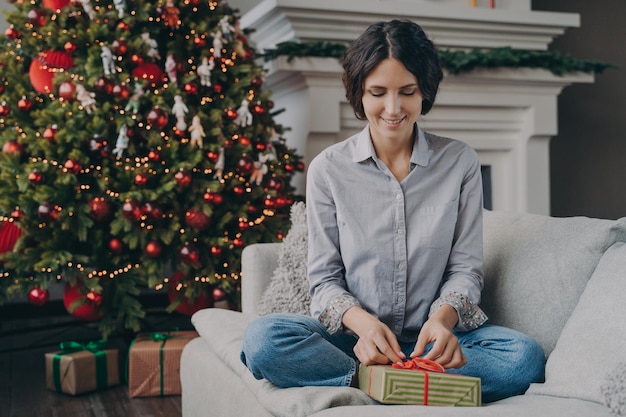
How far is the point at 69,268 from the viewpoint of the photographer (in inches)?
117

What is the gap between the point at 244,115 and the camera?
124 inches

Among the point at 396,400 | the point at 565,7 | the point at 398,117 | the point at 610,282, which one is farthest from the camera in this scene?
the point at 565,7

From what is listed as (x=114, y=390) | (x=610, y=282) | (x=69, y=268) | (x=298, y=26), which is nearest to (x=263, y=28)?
(x=298, y=26)

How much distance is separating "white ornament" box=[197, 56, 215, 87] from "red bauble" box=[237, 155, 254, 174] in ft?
1.08

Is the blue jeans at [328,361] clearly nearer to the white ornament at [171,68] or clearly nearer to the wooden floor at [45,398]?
the wooden floor at [45,398]

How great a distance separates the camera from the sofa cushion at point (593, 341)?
135 centimetres

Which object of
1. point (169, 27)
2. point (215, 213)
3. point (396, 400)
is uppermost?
point (169, 27)

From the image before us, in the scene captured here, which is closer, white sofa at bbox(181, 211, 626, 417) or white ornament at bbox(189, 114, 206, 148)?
white sofa at bbox(181, 211, 626, 417)

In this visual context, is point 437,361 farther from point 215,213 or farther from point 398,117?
point 215,213

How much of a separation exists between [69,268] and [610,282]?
210 cm

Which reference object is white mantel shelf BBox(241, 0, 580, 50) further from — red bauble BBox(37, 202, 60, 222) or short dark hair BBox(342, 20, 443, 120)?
short dark hair BBox(342, 20, 443, 120)

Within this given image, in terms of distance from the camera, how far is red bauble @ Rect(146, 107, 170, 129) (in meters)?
2.94

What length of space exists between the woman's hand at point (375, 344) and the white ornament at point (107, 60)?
185 centimetres

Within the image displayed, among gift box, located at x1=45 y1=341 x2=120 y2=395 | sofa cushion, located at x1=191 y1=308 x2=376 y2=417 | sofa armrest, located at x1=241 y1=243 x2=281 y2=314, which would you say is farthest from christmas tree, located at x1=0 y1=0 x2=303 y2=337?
sofa cushion, located at x1=191 y1=308 x2=376 y2=417
